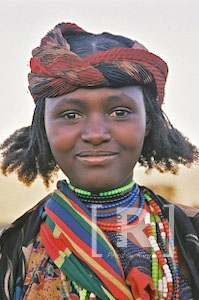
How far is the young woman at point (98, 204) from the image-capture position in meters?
1.72

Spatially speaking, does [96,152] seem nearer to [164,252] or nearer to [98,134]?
[98,134]

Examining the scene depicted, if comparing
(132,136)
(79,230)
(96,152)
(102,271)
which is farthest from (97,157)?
(102,271)

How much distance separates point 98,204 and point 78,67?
0.45 meters

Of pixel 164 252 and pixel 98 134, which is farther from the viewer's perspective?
pixel 164 252

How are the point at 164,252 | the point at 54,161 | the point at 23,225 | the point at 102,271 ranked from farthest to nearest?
the point at 54,161, the point at 23,225, the point at 164,252, the point at 102,271

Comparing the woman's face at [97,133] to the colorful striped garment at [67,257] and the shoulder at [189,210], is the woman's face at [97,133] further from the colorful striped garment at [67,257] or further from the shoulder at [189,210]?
the shoulder at [189,210]

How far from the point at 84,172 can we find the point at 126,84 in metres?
0.31

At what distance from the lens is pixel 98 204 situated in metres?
1.83

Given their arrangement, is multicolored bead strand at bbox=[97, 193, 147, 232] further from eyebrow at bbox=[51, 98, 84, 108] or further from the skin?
eyebrow at bbox=[51, 98, 84, 108]

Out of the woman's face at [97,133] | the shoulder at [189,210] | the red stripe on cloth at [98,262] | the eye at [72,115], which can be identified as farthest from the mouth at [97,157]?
the shoulder at [189,210]

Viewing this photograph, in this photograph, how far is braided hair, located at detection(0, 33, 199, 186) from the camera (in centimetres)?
190

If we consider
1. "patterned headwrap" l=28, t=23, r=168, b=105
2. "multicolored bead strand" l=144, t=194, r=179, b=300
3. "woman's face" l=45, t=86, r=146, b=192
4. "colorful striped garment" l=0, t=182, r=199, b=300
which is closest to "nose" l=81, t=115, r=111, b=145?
"woman's face" l=45, t=86, r=146, b=192

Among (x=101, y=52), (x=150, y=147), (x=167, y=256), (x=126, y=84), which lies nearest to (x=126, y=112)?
(x=126, y=84)

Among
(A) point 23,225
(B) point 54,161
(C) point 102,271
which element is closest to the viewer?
(C) point 102,271
